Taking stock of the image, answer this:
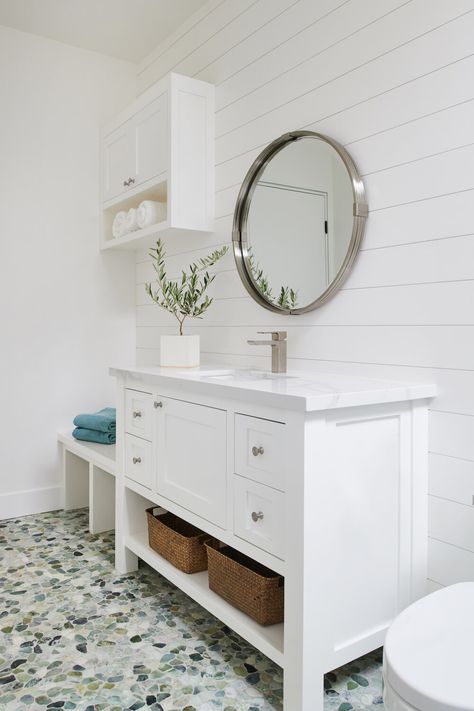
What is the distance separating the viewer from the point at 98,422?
273cm

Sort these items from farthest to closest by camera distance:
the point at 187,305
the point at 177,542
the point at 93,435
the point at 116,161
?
the point at 116,161 < the point at 93,435 < the point at 187,305 < the point at 177,542

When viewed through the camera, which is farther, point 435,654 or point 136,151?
point 136,151

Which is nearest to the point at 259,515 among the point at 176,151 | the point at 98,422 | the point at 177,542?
the point at 177,542

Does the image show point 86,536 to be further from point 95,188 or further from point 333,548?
point 95,188

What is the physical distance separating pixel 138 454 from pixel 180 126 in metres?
1.42

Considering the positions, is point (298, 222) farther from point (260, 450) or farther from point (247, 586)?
point (247, 586)

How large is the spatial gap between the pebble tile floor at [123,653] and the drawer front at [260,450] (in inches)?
21.9

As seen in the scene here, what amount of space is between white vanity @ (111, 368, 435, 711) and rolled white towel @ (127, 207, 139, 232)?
125cm

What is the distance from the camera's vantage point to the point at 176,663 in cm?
158

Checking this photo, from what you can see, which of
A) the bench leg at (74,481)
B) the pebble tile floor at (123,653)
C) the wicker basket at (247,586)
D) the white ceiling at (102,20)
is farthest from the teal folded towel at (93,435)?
the white ceiling at (102,20)

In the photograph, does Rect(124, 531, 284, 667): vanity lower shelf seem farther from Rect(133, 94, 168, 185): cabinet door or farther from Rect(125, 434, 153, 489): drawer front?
Rect(133, 94, 168, 185): cabinet door

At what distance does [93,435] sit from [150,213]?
1.12 metres

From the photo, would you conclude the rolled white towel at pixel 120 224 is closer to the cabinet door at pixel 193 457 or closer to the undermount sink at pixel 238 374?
the undermount sink at pixel 238 374

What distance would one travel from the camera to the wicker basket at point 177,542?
186cm
